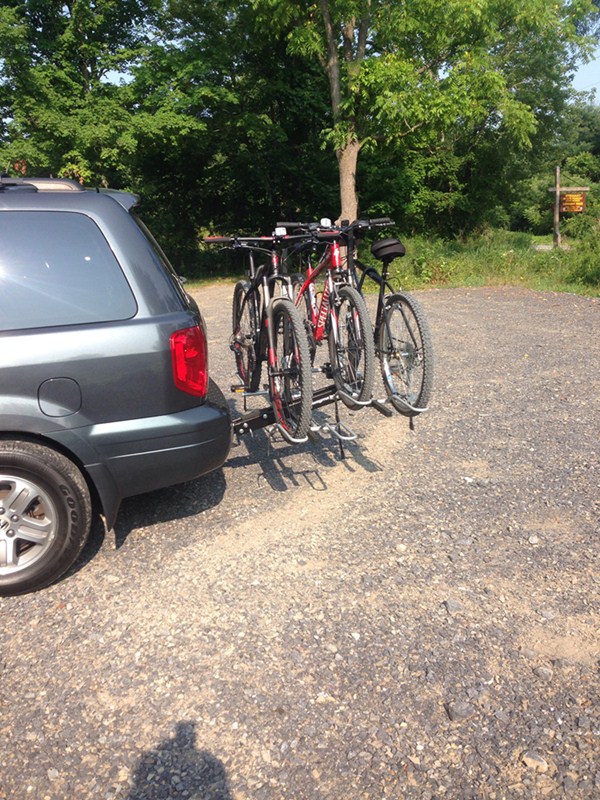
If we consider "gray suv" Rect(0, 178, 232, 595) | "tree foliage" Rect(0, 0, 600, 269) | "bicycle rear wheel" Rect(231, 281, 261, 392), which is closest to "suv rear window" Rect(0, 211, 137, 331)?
"gray suv" Rect(0, 178, 232, 595)

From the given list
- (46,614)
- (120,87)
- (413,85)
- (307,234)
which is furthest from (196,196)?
(46,614)

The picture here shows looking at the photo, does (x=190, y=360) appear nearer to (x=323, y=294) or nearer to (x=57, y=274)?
(x=57, y=274)

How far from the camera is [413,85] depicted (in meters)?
14.5

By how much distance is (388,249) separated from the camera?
395 cm

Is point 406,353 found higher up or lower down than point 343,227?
lower down

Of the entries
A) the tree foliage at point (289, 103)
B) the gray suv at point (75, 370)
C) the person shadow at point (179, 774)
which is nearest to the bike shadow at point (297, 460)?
the gray suv at point (75, 370)

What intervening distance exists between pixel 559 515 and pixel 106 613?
259cm

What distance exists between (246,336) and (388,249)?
1722 mm

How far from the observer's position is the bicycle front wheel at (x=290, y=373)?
151 inches

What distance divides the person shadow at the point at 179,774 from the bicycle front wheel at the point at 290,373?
198cm

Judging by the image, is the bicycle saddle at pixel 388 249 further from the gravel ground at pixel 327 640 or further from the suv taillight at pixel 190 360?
the gravel ground at pixel 327 640

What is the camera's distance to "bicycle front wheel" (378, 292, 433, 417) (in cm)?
382

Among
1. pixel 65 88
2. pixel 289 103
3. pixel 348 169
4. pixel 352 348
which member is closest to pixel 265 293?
pixel 352 348

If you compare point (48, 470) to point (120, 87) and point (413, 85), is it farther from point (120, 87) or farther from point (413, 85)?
point (120, 87)
